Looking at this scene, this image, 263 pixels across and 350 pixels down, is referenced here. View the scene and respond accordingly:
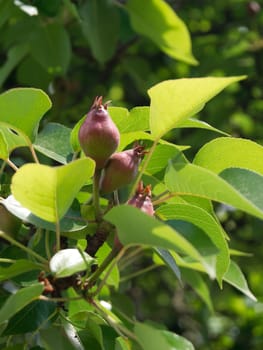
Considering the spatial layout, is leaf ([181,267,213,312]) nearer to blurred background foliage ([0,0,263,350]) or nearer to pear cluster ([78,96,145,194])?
blurred background foliage ([0,0,263,350])

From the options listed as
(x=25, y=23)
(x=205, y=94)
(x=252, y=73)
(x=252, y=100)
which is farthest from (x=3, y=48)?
(x=205, y=94)

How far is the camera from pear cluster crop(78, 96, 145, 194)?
99cm

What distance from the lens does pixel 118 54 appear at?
8.44 feet

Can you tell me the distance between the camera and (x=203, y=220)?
100 cm

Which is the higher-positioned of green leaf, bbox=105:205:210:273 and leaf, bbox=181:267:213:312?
green leaf, bbox=105:205:210:273

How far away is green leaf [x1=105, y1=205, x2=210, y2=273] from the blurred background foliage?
42.7 inches

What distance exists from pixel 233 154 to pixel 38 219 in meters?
0.25

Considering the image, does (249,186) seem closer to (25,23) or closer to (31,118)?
(31,118)

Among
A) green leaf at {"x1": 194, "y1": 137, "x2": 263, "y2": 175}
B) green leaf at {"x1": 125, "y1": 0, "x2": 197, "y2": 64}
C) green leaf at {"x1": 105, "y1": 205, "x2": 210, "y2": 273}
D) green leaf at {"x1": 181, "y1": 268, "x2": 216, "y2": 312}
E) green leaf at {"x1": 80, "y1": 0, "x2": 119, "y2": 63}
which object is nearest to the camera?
green leaf at {"x1": 105, "y1": 205, "x2": 210, "y2": 273}

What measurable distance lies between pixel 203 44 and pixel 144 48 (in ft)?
0.64

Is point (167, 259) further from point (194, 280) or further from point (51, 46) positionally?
point (51, 46)

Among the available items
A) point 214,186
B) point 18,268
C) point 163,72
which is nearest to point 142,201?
point 214,186

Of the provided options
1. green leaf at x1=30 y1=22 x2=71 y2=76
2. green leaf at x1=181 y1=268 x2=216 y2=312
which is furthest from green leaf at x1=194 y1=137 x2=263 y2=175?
green leaf at x1=30 y1=22 x2=71 y2=76

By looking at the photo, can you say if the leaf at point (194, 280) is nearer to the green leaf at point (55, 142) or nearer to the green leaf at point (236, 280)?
the green leaf at point (236, 280)
